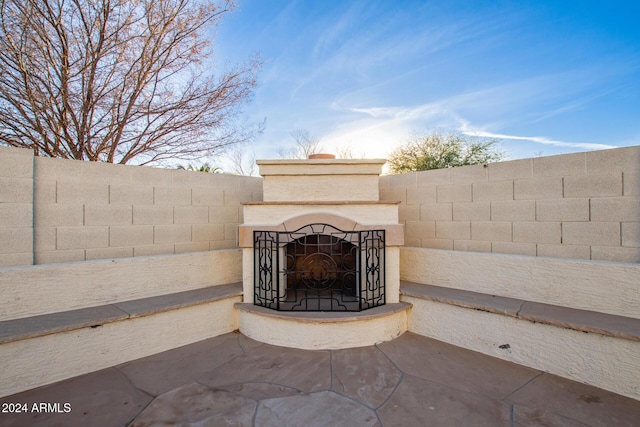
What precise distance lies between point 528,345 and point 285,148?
39.5 ft

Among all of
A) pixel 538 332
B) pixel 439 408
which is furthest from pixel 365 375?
pixel 538 332

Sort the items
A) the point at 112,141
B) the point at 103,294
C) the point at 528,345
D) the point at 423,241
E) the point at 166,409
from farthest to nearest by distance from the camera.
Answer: the point at 112,141 → the point at 423,241 → the point at 103,294 → the point at 528,345 → the point at 166,409

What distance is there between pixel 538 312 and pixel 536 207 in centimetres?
118

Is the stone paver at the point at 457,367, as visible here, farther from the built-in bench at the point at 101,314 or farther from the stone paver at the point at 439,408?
the built-in bench at the point at 101,314

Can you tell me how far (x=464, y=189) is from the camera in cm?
354

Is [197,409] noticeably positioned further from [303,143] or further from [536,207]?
[303,143]

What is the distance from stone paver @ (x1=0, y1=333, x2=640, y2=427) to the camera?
1833 millimetres

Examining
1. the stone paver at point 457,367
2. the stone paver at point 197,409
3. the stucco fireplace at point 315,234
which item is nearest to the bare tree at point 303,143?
the stucco fireplace at point 315,234

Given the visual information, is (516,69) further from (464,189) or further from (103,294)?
(103,294)

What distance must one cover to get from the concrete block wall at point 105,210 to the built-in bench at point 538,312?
2953mm

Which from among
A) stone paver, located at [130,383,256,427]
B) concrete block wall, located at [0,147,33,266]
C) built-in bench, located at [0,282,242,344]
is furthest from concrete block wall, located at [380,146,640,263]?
concrete block wall, located at [0,147,33,266]

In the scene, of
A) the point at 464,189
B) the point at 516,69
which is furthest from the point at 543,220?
the point at 516,69

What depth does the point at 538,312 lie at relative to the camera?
8.29 ft

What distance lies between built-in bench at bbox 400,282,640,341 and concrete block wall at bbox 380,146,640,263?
1.97 ft
